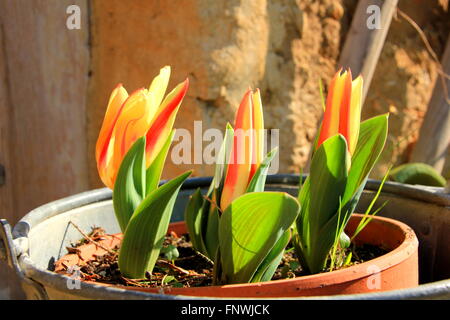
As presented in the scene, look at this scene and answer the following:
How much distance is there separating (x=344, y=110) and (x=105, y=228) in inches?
19.4

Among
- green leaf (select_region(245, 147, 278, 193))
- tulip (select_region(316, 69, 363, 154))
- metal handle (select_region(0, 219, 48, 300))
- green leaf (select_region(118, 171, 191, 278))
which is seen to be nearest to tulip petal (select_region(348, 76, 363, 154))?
tulip (select_region(316, 69, 363, 154))

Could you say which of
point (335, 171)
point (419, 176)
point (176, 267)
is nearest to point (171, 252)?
point (176, 267)

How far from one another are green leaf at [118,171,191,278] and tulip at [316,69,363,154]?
0.21 meters

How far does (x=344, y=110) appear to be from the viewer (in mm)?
870

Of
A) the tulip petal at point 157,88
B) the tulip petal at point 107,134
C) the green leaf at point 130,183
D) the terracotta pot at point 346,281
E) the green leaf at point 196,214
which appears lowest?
the terracotta pot at point 346,281

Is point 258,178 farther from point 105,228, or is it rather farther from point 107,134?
point 105,228

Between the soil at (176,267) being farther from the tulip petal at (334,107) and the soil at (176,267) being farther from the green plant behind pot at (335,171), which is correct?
the tulip petal at (334,107)

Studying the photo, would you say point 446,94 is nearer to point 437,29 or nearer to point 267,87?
point 437,29

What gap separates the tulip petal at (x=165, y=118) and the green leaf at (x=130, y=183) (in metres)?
0.04

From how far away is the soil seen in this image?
0.91 m

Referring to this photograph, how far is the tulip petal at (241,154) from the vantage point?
84cm

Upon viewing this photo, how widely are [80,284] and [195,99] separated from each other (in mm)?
1256

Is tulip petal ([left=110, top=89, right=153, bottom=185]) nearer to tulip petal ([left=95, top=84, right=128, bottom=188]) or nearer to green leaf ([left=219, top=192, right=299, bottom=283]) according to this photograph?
tulip petal ([left=95, top=84, right=128, bottom=188])

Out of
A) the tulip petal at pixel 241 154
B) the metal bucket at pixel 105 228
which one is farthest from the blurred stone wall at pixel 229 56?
the tulip petal at pixel 241 154
